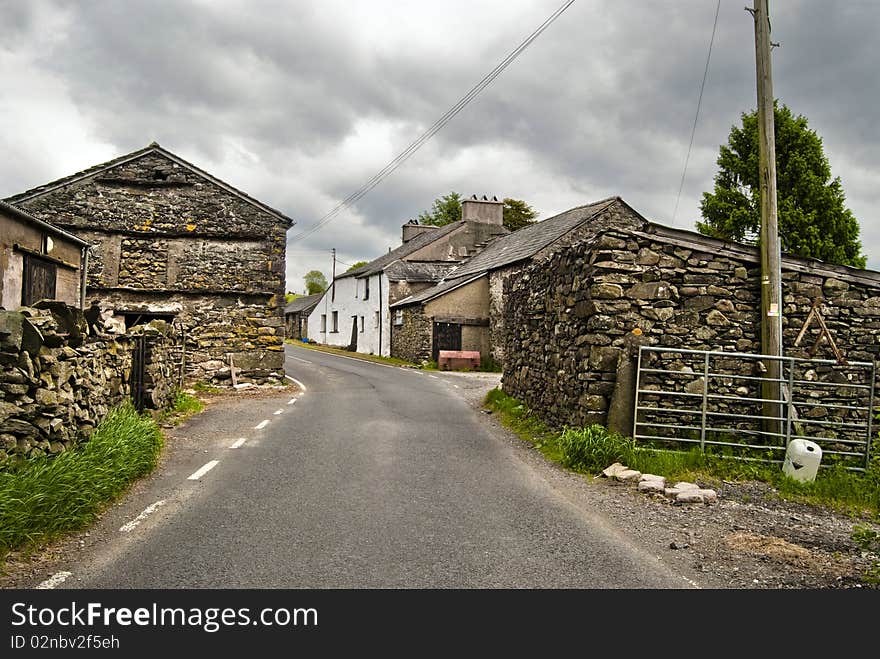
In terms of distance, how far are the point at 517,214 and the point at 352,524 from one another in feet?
185

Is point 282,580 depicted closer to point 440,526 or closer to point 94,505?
point 440,526

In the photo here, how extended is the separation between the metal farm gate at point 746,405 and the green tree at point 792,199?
2139 cm

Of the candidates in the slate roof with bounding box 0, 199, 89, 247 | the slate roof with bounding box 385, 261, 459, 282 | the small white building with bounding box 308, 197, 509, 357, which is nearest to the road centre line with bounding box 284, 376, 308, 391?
the slate roof with bounding box 0, 199, 89, 247

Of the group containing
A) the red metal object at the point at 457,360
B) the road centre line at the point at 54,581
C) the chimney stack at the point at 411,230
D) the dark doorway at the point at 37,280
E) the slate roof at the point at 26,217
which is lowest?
the road centre line at the point at 54,581

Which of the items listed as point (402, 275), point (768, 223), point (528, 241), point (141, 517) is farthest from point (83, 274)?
point (402, 275)

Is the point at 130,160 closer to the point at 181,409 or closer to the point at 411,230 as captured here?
the point at 181,409

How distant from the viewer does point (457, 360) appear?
3102 centimetres

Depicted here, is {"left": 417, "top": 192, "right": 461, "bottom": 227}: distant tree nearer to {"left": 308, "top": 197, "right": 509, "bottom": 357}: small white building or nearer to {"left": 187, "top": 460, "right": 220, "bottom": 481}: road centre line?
{"left": 308, "top": 197, "right": 509, "bottom": 357}: small white building

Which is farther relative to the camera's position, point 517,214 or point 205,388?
point 517,214

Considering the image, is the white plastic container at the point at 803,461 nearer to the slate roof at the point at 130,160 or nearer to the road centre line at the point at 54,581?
the road centre line at the point at 54,581

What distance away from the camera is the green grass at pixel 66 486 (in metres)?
5.65

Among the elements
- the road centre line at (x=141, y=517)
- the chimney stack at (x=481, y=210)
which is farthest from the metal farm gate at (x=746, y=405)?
the chimney stack at (x=481, y=210)
